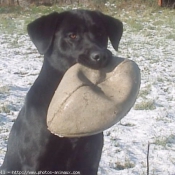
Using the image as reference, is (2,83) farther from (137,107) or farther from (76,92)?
(76,92)

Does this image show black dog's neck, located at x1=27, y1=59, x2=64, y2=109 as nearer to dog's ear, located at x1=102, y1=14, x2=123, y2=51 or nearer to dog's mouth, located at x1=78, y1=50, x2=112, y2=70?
dog's mouth, located at x1=78, y1=50, x2=112, y2=70

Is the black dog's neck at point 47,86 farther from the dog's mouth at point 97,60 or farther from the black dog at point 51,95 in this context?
the dog's mouth at point 97,60

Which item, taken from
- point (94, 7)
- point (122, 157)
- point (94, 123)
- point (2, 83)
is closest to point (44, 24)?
point (94, 123)

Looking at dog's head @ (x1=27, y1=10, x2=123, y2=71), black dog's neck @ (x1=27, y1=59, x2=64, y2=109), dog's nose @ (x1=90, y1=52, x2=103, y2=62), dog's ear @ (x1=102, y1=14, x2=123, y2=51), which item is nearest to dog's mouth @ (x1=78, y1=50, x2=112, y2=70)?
dog's nose @ (x1=90, y1=52, x2=103, y2=62)

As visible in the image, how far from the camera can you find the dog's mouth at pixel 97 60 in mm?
2732

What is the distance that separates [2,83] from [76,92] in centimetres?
429

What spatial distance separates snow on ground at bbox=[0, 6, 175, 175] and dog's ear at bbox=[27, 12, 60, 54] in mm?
1505

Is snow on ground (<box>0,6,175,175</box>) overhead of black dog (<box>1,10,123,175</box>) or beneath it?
beneath

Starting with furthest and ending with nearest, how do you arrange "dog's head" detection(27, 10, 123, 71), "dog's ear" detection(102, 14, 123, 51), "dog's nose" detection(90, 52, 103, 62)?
"dog's ear" detection(102, 14, 123, 51) < "dog's head" detection(27, 10, 123, 71) < "dog's nose" detection(90, 52, 103, 62)

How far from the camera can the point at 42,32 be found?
3018 millimetres

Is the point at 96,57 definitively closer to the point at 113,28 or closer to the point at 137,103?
the point at 113,28

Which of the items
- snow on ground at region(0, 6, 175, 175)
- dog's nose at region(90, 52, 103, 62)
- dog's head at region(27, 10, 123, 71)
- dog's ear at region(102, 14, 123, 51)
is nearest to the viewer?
dog's nose at region(90, 52, 103, 62)

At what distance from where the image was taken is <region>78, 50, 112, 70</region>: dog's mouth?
2.73m

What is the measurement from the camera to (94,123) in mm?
2658
